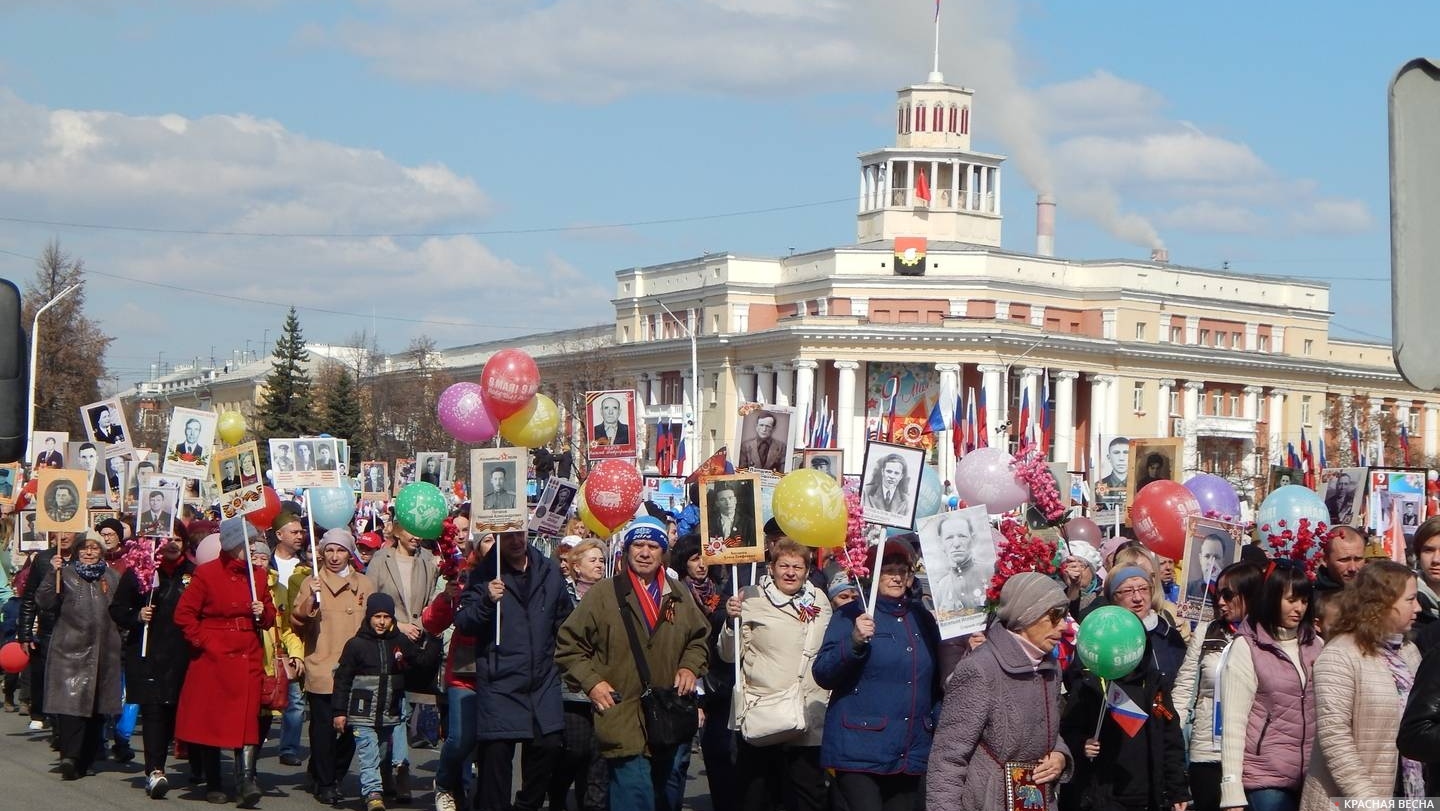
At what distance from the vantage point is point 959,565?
858 cm

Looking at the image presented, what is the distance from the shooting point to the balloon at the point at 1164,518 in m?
13.6

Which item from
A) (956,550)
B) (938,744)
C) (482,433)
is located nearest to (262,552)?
(482,433)

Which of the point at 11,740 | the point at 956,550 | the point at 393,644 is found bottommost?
the point at 11,740

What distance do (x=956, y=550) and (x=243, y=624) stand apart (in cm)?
573

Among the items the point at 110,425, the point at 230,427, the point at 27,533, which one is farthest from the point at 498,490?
the point at 230,427

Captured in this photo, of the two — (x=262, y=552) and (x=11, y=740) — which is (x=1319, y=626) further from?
(x=11, y=740)

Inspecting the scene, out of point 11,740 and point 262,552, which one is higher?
point 262,552

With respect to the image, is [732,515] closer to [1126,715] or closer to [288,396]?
[1126,715]

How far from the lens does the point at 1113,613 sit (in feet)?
28.0

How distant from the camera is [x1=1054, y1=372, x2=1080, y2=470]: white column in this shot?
87062 mm

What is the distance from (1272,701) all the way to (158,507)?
1279 cm

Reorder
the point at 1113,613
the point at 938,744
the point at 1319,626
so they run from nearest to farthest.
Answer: the point at 938,744 → the point at 1319,626 → the point at 1113,613

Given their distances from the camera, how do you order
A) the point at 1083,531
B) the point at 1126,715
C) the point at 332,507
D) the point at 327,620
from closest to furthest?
the point at 1126,715, the point at 327,620, the point at 1083,531, the point at 332,507

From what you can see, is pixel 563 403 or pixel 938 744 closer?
pixel 938 744
